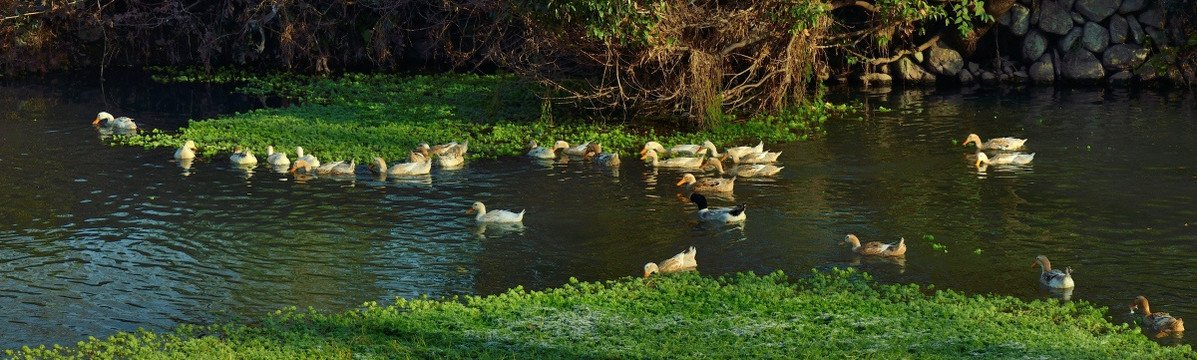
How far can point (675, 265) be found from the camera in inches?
549

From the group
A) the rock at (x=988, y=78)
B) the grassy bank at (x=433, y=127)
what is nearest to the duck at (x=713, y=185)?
the grassy bank at (x=433, y=127)

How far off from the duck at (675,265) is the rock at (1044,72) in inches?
833

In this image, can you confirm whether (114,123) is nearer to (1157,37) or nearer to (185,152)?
(185,152)

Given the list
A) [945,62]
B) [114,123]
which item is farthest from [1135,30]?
[114,123]

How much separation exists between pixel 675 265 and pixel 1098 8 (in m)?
21.8

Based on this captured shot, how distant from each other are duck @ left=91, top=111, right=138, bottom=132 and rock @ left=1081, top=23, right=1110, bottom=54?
2230cm

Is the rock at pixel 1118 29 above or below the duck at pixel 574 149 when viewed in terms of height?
above

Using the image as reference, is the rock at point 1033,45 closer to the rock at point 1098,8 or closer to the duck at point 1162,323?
the rock at point 1098,8

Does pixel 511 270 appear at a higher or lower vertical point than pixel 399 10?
lower

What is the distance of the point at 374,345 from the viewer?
1135cm

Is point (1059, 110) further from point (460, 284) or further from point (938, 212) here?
point (460, 284)

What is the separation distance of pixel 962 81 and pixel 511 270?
21.9 meters

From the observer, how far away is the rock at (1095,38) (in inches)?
1249

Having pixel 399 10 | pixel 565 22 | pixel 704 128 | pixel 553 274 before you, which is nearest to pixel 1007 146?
pixel 704 128
